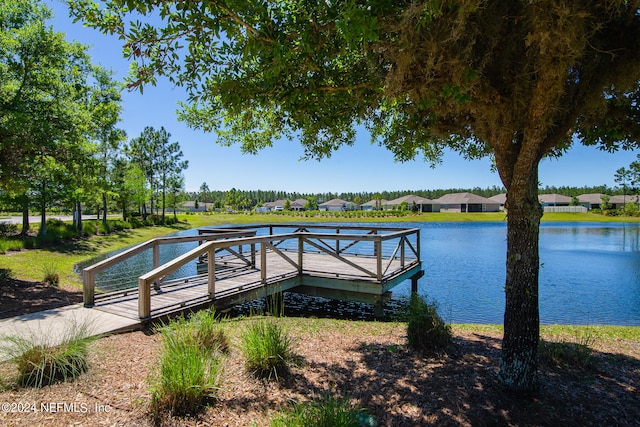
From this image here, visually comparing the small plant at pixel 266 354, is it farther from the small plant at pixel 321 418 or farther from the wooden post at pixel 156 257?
the wooden post at pixel 156 257

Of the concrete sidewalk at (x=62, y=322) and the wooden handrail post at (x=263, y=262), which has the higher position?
the wooden handrail post at (x=263, y=262)

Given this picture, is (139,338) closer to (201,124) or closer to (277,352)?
(277,352)

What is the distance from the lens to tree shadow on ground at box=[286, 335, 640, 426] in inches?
110

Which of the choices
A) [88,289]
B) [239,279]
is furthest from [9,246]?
[239,279]

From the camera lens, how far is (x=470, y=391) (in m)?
3.18

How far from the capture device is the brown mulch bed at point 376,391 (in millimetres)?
2693

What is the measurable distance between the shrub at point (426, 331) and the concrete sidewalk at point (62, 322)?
12.9 ft

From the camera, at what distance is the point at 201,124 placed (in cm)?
607

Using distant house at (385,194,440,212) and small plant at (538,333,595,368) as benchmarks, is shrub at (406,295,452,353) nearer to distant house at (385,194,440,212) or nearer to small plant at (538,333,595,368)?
small plant at (538,333,595,368)

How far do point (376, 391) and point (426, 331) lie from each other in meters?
1.32

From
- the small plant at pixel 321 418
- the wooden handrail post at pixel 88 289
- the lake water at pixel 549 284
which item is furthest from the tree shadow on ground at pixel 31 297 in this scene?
the small plant at pixel 321 418

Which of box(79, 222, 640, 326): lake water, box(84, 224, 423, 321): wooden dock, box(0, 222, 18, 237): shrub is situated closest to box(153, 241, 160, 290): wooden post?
box(84, 224, 423, 321): wooden dock

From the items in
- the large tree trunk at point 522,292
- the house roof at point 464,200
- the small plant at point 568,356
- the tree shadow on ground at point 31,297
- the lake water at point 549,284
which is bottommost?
the lake water at point 549,284

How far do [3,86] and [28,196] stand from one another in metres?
14.3
